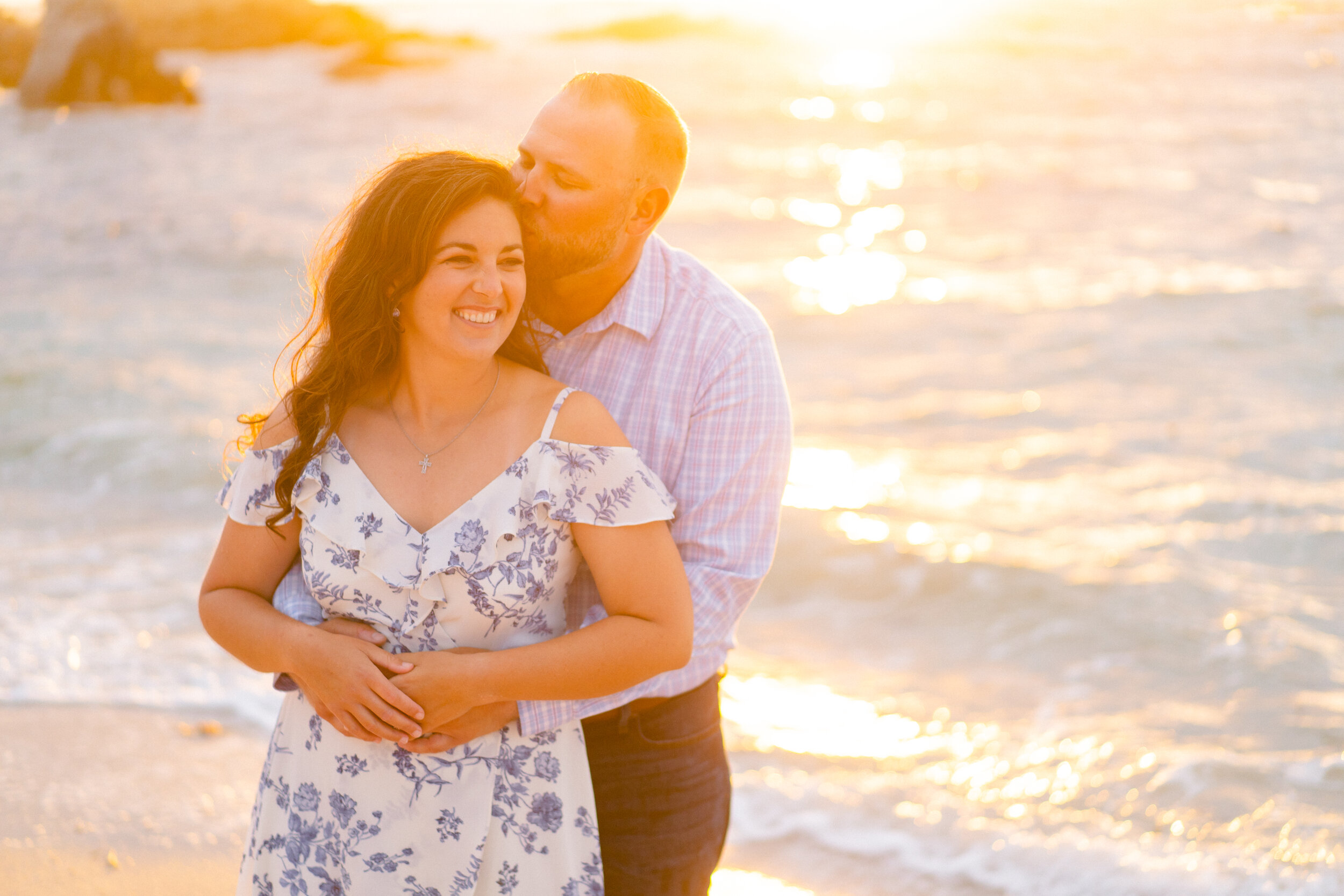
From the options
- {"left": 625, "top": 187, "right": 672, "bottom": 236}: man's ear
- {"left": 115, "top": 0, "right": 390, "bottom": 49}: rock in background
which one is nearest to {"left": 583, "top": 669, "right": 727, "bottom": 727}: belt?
{"left": 625, "top": 187, "right": 672, "bottom": 236}: man's ear

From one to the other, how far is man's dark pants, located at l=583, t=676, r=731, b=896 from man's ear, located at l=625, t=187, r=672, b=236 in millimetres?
998

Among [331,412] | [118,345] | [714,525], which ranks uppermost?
[331,412]

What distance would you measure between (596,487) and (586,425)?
0.40 feet

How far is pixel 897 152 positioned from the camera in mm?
21984

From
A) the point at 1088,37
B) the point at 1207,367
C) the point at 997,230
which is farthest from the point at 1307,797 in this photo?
the point at 1088,37

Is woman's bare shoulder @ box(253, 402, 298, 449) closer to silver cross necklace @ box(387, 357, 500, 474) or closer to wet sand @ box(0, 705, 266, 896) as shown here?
silver cross necklace @ box(387, 357, 500, 474)

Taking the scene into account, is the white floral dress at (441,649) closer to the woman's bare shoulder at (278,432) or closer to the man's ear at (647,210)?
the woman's bare shoulder at (278,432)

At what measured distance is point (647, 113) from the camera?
246 centimetres

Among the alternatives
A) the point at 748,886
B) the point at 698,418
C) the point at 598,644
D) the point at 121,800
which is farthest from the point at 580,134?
the point at 121,800

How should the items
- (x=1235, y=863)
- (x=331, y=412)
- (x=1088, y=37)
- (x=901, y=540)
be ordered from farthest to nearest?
(x=1088, y=37) < (x=901, y=540) < (x=1235, y=863) < (x=331, y=412)

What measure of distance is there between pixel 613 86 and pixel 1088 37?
35.7 meters

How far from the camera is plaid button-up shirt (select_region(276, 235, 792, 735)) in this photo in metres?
2.33

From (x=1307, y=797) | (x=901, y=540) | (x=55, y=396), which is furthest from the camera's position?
(x=55, y=396)

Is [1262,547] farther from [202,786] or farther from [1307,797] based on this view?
[202,786]
